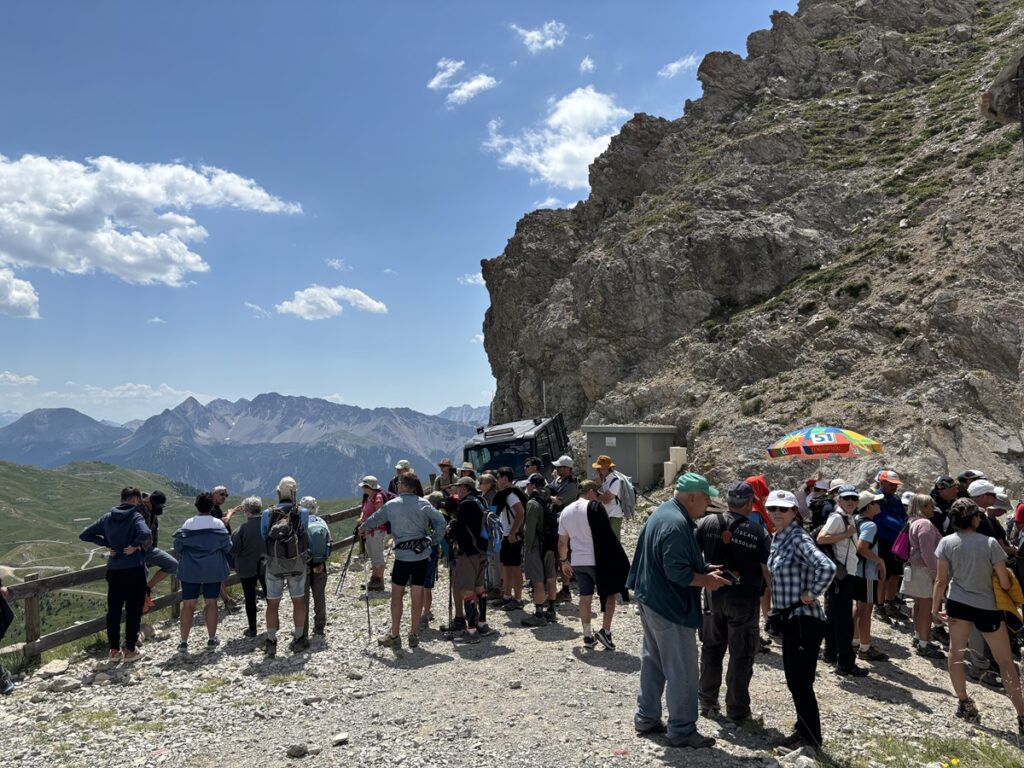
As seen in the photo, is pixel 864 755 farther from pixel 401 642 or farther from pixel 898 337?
pixel 898 337

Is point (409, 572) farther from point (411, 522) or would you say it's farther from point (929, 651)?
point (929, 651)

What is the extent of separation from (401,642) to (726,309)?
106ft

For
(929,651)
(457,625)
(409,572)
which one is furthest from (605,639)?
(929,651)

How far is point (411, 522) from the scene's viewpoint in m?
8.87

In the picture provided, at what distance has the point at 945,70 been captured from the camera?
48188mm

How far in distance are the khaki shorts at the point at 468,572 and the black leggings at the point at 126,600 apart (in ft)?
14.4

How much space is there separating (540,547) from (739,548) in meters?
4.22

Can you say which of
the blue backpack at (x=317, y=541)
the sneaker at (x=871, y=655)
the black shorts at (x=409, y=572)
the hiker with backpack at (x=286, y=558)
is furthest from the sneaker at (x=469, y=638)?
the sneaker at (x=871, y=655)

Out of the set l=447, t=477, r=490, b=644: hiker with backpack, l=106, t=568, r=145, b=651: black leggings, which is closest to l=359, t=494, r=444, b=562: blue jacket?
l=447, t=477, r=490, b=644: hiker with backpack

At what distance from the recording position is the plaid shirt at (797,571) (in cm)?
555

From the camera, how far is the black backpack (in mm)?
8852

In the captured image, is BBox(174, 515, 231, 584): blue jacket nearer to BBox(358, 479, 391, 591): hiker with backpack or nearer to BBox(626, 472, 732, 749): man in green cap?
BBox(358, 479, 391, 591): hiker with backpack

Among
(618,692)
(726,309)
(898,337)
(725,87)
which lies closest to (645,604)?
(618,692)

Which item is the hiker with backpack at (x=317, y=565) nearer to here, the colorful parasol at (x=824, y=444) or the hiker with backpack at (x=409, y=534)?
the hiker with backpack at (x=409, y=534)
